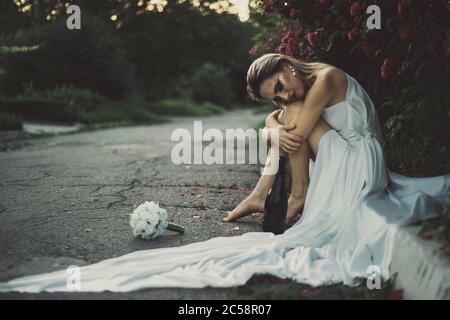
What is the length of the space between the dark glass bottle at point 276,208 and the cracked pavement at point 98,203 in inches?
7.3

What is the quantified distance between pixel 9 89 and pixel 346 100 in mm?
14099

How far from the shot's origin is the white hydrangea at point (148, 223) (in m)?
3.18

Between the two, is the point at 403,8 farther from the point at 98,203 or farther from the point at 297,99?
the point at 98,203

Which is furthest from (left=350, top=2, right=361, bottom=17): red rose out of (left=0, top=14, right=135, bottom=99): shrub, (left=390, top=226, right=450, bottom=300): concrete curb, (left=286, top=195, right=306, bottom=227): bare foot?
(left=0, top=14, right=135, bottom=99): shrub

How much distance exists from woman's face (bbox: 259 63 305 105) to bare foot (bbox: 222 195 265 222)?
0.73 metres

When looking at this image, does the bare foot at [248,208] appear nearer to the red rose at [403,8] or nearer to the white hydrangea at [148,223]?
the white hydrangea at [148,223]

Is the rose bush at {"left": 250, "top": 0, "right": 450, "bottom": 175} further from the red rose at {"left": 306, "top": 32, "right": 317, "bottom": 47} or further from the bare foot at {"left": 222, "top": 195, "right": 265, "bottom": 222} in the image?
the bare foot at {"left": 222, "top": 195, "right": 265, "bottom": 222}

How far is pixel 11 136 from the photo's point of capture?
9.02 m

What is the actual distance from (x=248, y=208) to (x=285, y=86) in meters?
0.91

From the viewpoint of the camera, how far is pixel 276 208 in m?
3.44

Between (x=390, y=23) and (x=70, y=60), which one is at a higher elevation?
(x=390, y=23)

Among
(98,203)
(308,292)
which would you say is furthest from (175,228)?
(308,292)

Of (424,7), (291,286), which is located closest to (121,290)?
(291,286)
